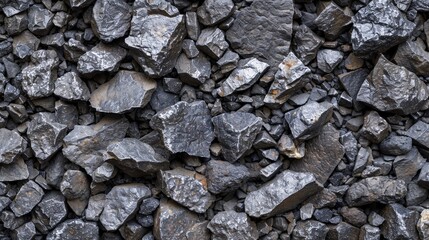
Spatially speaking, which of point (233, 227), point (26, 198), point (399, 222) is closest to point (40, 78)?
point (26, 198)

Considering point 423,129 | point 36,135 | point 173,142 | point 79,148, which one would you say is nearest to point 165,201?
point 173,142

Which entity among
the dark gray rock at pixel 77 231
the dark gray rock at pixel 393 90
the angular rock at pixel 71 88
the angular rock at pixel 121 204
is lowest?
the dark gray rock at pixel 77 231

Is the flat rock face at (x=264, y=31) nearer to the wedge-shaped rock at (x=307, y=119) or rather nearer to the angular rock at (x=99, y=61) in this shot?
the wedge-shaped rock at (x=307, y=119)

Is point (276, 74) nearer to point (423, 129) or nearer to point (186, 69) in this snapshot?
point (186, 69)

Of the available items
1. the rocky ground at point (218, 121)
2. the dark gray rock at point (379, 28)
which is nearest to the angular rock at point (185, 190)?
the rocky ground at point (218, 121)

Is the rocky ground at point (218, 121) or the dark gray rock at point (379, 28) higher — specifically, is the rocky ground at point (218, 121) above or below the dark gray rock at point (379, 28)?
below

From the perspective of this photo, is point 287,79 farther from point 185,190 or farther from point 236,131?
point 185,190
